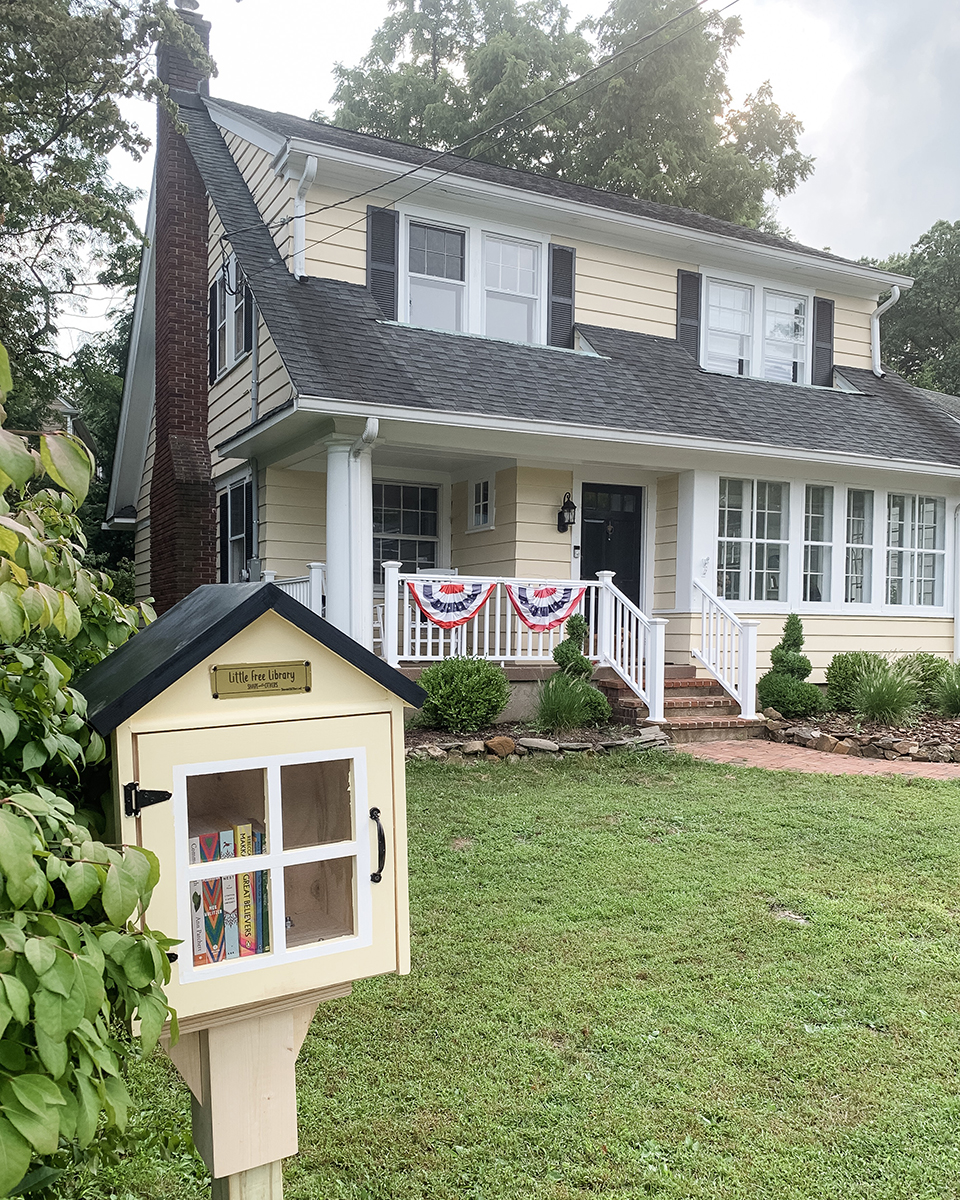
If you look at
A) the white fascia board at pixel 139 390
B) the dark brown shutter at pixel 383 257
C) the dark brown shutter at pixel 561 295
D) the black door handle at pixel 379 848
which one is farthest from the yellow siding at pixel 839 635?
the black door handle at pixel 379 848

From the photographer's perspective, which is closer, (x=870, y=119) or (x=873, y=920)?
(x=873, y=920)

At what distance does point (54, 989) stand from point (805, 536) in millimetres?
11710

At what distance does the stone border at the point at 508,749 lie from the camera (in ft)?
25.4

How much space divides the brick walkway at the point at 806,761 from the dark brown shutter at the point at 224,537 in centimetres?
662

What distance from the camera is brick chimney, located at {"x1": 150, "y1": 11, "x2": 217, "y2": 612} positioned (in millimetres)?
11359

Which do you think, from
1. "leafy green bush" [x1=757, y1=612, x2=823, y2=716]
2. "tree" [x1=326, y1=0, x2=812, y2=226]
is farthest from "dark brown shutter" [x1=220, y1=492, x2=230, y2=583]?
"tree" [x1=326, y1=0, x2=812, y2=226]

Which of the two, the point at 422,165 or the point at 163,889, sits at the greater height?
the point at 422,165

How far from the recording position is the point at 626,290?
38.2 feet

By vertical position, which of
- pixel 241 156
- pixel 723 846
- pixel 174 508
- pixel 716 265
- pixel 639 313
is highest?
pixel 241 156

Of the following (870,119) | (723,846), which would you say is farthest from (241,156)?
(870,119)

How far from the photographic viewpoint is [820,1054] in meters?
3.06

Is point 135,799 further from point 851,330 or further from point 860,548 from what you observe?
point 851,330

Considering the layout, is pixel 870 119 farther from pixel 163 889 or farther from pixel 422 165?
pixel 163 889

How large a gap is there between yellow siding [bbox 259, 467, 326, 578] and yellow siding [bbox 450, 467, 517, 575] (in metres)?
1.95
